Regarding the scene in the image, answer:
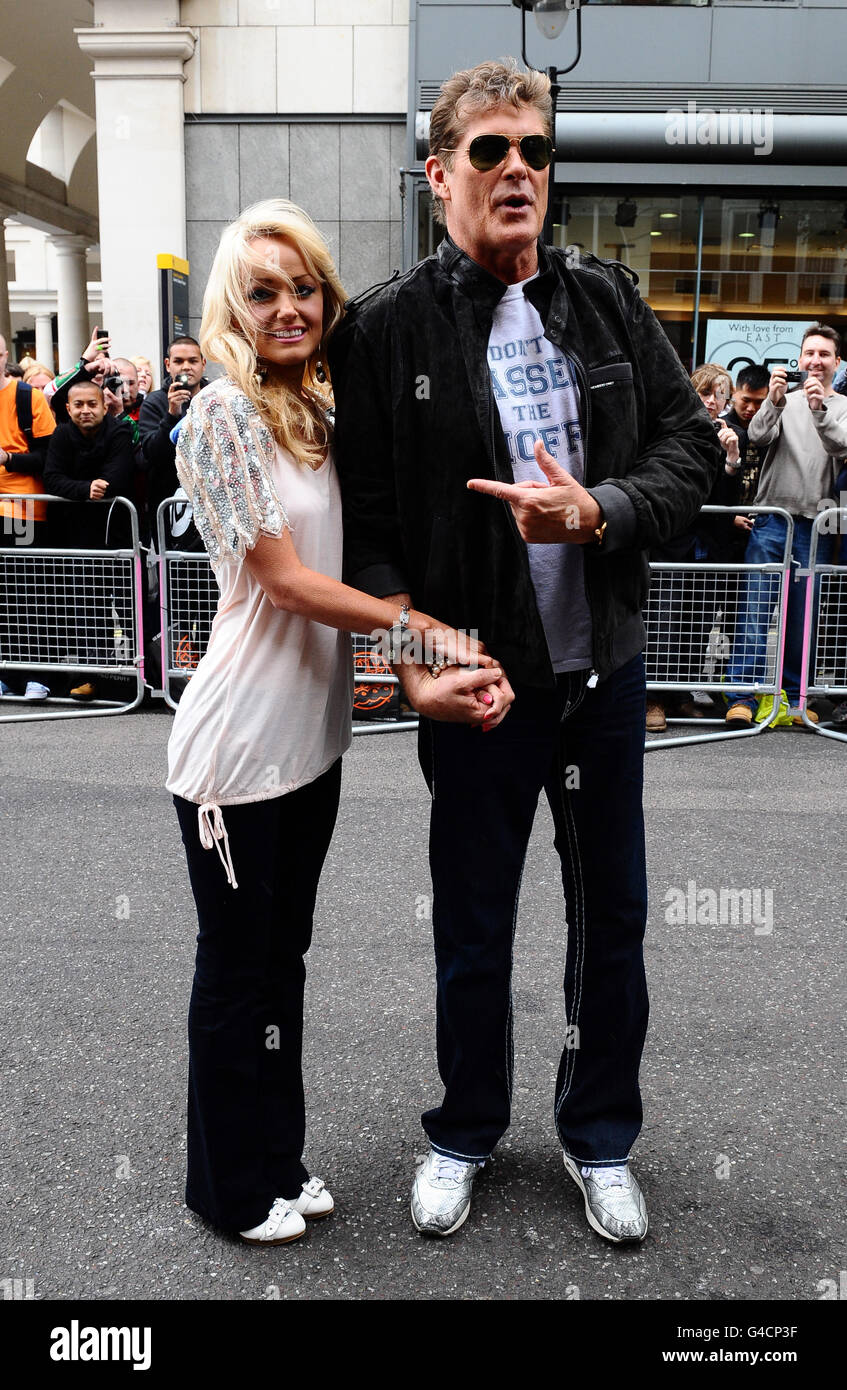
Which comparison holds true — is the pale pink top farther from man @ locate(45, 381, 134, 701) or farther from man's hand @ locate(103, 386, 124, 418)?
man's hand @ locate(103, 386, 124, 418)

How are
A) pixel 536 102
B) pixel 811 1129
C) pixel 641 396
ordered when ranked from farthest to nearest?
pixel 811 1129, pixel 641 396, pixel 536 102

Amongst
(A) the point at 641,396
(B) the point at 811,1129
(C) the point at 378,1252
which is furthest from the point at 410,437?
(B) the point at 811,1129

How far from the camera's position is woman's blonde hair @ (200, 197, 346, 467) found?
7.92 feet

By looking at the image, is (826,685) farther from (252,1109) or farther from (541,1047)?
(252,1109)

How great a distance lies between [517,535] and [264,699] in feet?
1.97

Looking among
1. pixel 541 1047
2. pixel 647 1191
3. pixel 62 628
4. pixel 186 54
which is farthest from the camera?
pixel 186 54

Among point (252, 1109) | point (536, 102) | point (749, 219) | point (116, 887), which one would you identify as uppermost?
point (749, 219)

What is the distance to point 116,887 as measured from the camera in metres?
4.89

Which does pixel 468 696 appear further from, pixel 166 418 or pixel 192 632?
pixel 166 418

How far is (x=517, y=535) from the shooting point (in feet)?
8.37

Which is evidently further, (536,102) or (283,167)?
(283,167)

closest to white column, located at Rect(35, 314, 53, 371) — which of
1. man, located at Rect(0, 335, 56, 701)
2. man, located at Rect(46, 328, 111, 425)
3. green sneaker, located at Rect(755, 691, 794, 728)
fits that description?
man, located at Rect(46, 328, 111, 425)

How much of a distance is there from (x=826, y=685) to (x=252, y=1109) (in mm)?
5911

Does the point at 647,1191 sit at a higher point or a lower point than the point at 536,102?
lower
